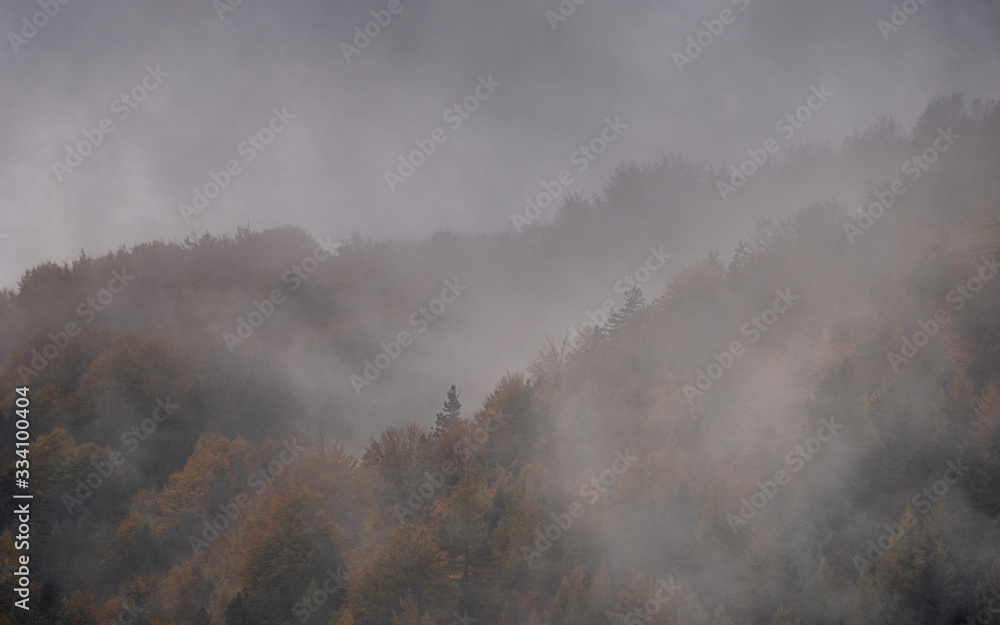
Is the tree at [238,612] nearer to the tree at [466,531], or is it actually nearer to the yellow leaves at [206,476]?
the tree at [466,531]

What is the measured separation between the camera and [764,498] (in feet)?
95.6

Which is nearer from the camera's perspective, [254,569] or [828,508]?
[828,508]

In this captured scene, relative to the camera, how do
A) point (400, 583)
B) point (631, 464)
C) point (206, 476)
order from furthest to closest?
point (206, 476), point (631, 464), point (400, 583)

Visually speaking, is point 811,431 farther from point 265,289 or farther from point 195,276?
point 195,276

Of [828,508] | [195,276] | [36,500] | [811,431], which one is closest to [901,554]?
[828,508]

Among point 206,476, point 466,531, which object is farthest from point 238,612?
point 206,476

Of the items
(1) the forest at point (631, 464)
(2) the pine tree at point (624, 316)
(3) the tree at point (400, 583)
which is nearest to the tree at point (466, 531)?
(1) the forest at point (631, 464)

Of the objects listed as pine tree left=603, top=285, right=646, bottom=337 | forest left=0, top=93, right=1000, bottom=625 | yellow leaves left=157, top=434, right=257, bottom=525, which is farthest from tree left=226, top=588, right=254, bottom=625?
pine tree left=603, top=285, right=646, bottom=337

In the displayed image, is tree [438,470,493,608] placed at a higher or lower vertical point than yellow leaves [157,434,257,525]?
lower

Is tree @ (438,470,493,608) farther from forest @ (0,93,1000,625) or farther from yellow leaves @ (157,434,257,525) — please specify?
yellow leaves @ (157,434,257,525)

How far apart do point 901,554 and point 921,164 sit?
4238 centimetres

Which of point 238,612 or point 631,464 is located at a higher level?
point 631,464

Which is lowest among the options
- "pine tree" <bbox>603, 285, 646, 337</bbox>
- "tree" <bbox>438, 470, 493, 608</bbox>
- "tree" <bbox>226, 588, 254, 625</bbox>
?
"tree" <bbox>226, 588, 254, 625</bbox>

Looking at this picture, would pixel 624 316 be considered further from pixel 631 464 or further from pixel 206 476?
pixel 206 476
